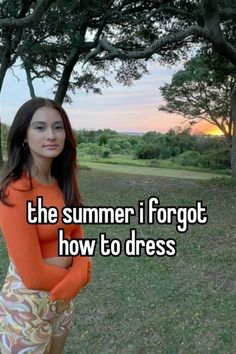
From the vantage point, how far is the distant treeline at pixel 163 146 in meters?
17.4

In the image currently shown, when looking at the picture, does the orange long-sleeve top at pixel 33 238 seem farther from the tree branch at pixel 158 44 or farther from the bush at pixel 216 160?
the bush at pixel 216 160

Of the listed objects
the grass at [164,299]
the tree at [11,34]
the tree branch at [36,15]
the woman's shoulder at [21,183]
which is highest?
the tree at [11,34]

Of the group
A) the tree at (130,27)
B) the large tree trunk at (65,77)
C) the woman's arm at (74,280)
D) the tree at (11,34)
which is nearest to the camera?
the woman's arm at (74,280)

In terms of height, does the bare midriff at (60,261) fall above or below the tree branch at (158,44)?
below

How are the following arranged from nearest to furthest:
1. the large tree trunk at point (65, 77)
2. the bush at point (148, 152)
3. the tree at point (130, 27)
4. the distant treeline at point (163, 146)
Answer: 1. the tree at point (130, 27)
2. the large tree trunk at point (65, 77)
3. the distant treeline at point (163, 146)
4. the bush at point (148, 152)

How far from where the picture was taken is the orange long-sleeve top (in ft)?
4.25

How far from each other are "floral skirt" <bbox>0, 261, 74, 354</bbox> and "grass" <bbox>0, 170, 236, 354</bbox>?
4.77 ft

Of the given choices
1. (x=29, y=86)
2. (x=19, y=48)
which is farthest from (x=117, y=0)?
(x=29, y=86)

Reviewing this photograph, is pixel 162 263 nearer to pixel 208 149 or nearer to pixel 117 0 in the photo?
pixel 117 0

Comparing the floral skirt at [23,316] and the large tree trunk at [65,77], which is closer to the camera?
the floral skirt at [23,316]

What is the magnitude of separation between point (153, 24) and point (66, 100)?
169 inches

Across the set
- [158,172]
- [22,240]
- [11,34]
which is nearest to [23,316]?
[22,240]

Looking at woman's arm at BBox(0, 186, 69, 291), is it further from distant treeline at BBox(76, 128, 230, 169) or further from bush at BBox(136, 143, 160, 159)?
bush at BBox(136, 143, 160, 159)

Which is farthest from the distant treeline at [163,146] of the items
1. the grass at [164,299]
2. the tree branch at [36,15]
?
the grass at [164,299]
